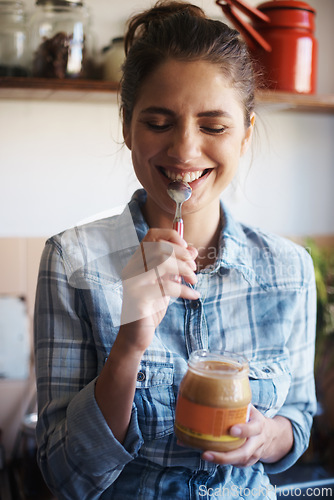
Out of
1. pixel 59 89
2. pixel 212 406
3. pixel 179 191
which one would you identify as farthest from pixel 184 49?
pixel 59 89

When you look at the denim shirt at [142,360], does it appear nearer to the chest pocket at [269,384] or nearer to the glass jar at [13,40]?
the chest pocket at [269,384]

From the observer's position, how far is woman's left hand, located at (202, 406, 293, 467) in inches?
22.0

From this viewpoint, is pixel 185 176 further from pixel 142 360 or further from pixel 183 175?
pixel 142 360

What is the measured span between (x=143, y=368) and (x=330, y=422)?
3.41 feet

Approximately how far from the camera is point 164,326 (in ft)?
2.38

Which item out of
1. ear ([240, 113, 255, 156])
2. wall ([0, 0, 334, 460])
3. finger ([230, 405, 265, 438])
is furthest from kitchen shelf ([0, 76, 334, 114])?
finger ([230, 405, 265, 438])

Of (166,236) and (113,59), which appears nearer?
(166,236)

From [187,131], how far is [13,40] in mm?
A: 718

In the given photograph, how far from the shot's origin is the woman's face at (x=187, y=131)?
642 millimetres

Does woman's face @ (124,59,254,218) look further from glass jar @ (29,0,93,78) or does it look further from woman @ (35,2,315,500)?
glass jar @ (29,0,93,78)

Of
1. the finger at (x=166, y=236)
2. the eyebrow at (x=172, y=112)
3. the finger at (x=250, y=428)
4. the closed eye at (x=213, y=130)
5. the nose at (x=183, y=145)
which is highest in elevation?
the eyebrow at (x=172, y=112)

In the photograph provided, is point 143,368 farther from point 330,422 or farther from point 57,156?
point 330,422

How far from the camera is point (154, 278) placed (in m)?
0.55

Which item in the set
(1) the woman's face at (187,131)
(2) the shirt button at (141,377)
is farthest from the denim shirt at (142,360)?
(1) the woman's face at (187,131)
